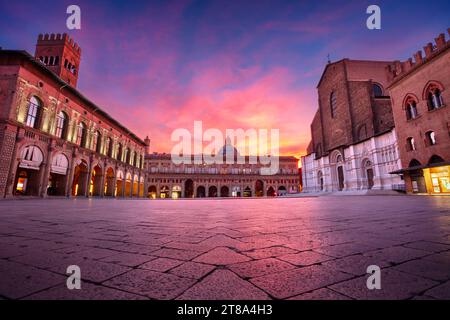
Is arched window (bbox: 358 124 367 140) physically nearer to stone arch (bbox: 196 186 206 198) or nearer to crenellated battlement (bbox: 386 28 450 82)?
crenellated battlement (bbox: 386 28 450 82)

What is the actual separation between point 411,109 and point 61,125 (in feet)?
96.5

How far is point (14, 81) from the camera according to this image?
1448 cm

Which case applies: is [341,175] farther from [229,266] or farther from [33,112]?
[33,112]

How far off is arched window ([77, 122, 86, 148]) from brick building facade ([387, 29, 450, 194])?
28.7 meters

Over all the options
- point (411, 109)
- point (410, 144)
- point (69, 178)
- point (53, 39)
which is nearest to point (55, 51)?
point (53, 39)

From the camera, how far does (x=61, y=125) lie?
62.3 ft

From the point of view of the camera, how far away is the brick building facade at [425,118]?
1509cm

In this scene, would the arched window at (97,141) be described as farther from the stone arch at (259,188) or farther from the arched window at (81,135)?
the stone arch at (259,188)

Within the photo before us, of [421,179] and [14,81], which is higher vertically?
[14,81]

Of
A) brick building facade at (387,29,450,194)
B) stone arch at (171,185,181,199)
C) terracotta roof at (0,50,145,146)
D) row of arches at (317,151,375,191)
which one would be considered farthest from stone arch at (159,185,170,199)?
brick building facade at (387,29,450,194)

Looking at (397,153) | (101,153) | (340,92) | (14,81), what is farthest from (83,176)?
(340,92)

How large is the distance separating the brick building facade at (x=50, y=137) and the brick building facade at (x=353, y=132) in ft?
90.2
